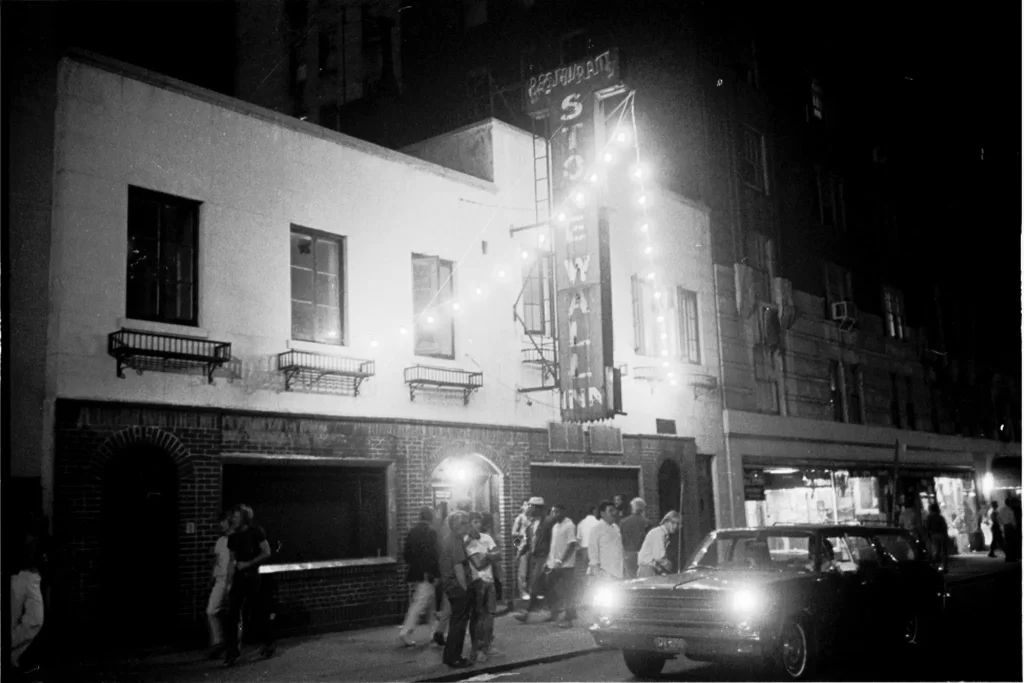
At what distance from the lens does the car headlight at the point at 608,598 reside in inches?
388

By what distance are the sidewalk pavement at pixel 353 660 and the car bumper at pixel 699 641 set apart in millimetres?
1695

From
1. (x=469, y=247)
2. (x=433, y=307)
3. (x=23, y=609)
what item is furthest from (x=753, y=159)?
(x=23, y=609)

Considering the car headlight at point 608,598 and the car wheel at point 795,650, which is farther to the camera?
the car headlight at point 608,598

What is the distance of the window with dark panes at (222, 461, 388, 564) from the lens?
1312 cm

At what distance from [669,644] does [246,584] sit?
4920mm

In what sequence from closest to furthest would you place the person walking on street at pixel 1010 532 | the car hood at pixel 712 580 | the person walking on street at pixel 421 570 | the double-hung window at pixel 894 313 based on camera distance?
the car hood at pixel 712 580, the person walking on street at pixel 421 570, the person walking on street at pixel 1010 532, the double-hung window at pixel 894 313

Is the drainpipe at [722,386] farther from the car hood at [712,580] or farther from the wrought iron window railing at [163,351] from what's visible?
the wrought iron window railing at [163,351]

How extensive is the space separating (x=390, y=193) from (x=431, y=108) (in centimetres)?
693

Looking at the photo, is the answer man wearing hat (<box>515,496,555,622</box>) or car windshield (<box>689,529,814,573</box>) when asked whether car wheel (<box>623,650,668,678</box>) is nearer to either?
car windshield (<box>689,529,814,573</box>)

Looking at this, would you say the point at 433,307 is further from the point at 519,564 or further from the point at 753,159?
the point at 753,159

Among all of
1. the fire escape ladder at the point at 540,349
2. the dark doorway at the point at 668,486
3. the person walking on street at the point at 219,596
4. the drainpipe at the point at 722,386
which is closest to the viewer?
the person walking on street at the point at 219,596

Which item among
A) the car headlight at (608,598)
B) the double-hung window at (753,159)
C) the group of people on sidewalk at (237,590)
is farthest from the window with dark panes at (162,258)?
the double-hung window at (753,159)

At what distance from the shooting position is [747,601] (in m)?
8.95

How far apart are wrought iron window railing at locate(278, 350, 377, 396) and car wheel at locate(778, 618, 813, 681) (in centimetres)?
744
